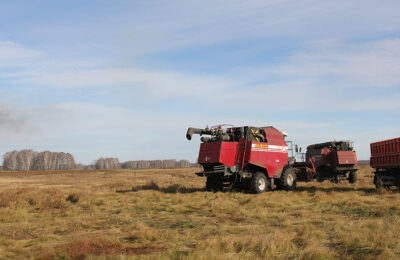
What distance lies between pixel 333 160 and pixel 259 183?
922 cm

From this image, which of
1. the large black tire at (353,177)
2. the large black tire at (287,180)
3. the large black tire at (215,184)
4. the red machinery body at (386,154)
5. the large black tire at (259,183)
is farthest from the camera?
the large black tire at (353,177)

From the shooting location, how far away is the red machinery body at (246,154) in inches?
731

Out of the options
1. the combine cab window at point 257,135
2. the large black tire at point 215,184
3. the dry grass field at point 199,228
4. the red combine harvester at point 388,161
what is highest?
the combine cab window at point 257,135

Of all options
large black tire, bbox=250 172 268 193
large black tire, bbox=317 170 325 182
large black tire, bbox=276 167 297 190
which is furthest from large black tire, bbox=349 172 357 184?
large black tire, bbox=250 172 268 193

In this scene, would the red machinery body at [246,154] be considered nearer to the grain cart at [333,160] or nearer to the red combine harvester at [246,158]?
the red combine harvester at [246,158]

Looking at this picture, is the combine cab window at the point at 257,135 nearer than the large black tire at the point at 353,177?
Yes

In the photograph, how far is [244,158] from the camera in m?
18.8

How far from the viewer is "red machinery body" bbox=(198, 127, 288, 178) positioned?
60.9 ft

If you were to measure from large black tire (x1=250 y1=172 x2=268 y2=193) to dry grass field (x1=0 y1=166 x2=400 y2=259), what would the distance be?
5.69 ft

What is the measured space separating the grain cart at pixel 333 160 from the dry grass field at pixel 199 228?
878 centimetres

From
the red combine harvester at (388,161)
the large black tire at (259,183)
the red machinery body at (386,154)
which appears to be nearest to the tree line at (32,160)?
the large black tire at (259,183)

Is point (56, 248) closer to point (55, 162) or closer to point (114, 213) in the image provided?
point (114, 213)

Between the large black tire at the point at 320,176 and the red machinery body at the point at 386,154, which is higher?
the red machinery body at the point at 386,154

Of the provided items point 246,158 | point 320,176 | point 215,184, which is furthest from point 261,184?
point 320,176
